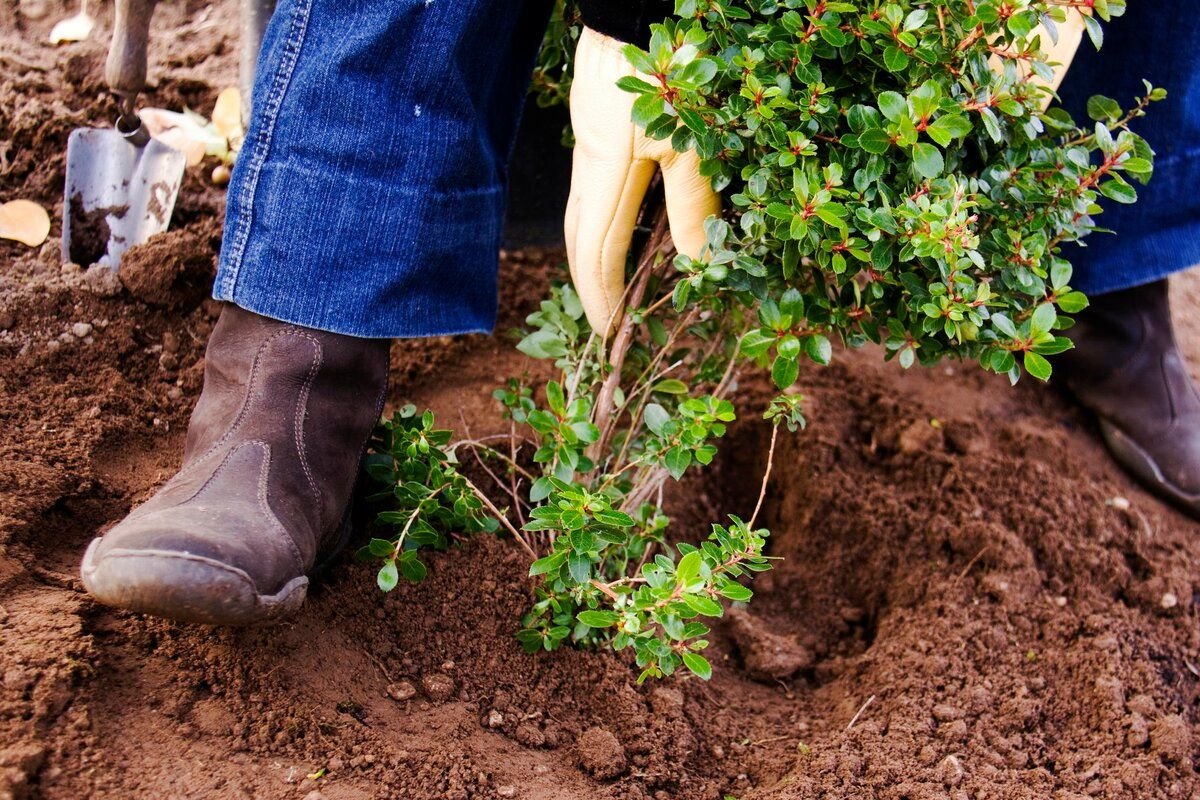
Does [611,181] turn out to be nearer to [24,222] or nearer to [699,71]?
[699,71]

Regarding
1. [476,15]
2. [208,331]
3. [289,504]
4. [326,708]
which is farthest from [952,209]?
[208,331]

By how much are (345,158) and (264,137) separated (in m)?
0.14

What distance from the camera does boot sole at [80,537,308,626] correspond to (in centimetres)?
129

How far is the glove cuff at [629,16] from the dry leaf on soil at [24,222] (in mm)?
1364

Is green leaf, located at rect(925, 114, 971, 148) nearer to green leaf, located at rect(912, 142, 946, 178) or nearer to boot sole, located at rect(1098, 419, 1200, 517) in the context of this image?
green leaf, located at rect(912, 142, 946, 178)

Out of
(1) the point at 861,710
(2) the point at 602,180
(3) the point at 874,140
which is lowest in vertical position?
(1) the point at 861,710

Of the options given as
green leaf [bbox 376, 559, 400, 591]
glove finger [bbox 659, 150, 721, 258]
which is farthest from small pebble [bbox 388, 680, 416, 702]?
glove finger [bbox 659, 150, 721, 258]

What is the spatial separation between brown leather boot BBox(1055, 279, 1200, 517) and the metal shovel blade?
7.37 feet

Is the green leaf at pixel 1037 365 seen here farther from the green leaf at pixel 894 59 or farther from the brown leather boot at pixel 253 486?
the brown leather boot at pixel 253 486

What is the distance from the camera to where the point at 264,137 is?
5.35ft

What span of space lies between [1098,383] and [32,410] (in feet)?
8.09

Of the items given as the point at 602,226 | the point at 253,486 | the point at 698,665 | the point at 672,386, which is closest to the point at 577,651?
the point at 698,665

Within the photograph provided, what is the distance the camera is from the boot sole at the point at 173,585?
1.29 m

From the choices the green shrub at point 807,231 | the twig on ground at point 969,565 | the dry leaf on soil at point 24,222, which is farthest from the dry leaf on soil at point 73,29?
the twig on ground at point 969,565
